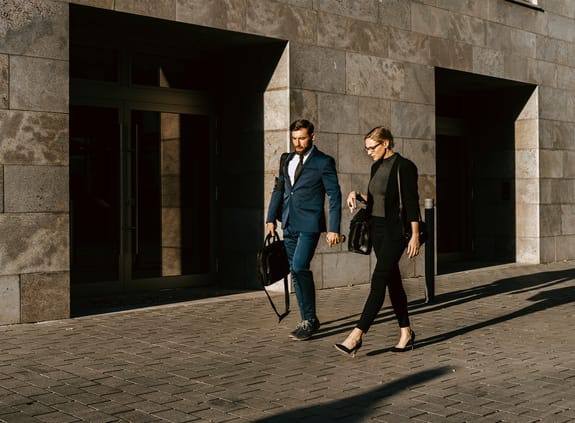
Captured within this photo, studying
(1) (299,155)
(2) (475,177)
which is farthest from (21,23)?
(2) (475,177)

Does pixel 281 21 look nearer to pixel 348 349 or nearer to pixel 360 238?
pixel 360 238

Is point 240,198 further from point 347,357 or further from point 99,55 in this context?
point 347,357

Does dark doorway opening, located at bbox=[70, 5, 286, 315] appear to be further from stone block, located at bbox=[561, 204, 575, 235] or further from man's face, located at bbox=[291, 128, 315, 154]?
stone block, located at bbox=[561, 204, 575, 235]

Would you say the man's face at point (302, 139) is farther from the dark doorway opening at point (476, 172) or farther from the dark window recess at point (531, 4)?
the dark window recess at point (531, 4)

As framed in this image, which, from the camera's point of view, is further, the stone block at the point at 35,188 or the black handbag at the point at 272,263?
the stone block at the point at 35,188

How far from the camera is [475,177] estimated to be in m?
16.6

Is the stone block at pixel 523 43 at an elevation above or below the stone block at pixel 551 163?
above

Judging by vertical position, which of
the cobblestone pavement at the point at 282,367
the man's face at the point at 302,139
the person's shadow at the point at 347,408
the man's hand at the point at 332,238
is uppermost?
the man's face at the point at 302,139

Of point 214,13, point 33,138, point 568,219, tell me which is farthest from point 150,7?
point 568,219

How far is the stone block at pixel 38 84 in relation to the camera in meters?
8.43

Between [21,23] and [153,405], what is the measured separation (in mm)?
4702

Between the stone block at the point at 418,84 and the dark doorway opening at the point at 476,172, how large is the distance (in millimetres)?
2268

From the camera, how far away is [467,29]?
1388cm

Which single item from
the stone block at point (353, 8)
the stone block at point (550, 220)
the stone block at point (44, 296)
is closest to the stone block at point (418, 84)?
the stone block at point (353, 8)
